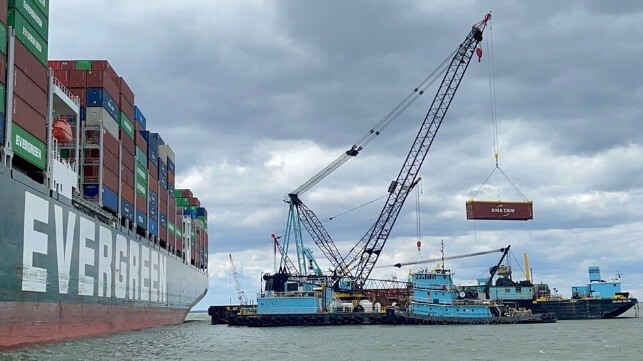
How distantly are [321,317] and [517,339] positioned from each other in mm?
33304

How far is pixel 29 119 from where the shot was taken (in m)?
47.1

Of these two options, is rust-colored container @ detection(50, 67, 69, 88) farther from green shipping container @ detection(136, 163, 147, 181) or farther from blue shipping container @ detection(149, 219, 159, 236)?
blue shipping container @ detection(149, 219, 159, 236)

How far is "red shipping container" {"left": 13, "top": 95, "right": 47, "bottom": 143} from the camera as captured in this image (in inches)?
1767

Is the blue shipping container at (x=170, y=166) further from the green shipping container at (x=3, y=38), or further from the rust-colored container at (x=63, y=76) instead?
the green shipping container at (x=3, y=38)

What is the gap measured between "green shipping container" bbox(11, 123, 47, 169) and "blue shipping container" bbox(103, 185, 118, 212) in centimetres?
1587

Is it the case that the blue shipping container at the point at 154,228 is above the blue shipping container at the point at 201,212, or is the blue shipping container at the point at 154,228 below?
below

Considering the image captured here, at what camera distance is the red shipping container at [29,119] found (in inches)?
1767

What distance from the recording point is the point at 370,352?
163 feet

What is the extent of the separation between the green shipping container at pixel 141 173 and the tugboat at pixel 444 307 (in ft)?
120

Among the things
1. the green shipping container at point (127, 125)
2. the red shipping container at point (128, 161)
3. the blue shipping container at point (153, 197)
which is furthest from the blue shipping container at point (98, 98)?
the blue shipping container at point (153, 197)

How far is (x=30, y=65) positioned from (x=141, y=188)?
35465 millimetres

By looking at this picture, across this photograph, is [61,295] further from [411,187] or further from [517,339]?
[411,187]

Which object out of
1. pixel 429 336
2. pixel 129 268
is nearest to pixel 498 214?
pixel 429 336

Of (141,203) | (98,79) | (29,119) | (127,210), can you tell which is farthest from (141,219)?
(29,119)
